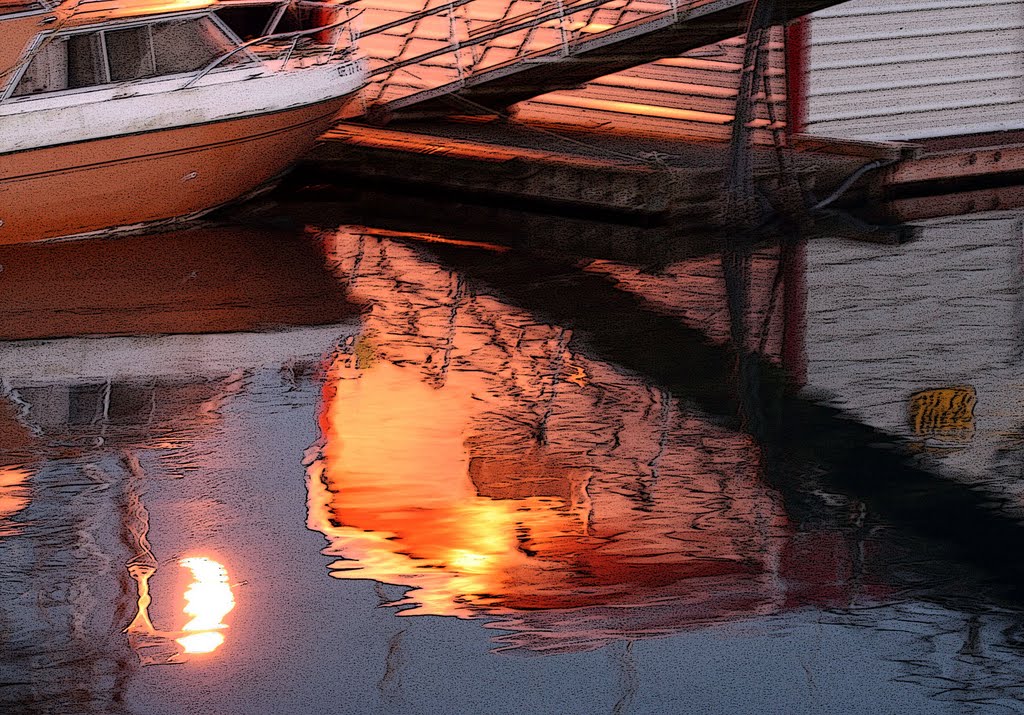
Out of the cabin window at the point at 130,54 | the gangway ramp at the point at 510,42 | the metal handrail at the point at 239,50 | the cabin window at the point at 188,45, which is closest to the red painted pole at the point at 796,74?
the gangway ramp at the point at 510,42

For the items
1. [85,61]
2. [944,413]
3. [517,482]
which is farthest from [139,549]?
[85,61]

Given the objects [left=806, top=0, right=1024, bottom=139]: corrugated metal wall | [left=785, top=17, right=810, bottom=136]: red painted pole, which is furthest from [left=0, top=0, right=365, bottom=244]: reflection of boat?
[left=806, top=0, right=1024, bottom=139]: corrugated metal wall

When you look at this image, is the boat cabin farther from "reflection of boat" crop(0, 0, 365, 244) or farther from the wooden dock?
the wooden dock

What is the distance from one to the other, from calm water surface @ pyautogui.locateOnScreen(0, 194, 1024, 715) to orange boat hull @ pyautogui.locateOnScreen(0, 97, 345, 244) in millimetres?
814

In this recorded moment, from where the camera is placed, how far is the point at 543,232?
12875 mm

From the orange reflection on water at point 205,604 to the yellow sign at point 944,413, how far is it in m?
3.83

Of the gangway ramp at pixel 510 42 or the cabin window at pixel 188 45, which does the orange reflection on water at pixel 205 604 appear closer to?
the cabin window at pixel 188 45

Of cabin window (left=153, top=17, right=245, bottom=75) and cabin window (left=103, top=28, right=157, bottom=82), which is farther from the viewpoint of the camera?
cabin window (left=153, top=17, right=245, bottom=75)

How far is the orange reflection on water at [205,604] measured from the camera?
228 inches

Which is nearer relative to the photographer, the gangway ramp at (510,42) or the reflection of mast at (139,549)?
the reflection of mast at (139,549)

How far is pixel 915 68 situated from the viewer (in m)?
14.5

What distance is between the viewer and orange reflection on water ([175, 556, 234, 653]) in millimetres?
5781

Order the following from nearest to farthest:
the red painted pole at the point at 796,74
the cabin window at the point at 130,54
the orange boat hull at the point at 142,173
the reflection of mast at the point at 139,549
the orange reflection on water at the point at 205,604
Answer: the orange reflection on water at the point at 205,604
the reflection of mast at the point at 139,549
the orange boat hull at the point at 142,173
the cabin window at the point at 130,54
the red painted pole at the point at 796,74

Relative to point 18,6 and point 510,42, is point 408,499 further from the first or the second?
point 510,42
